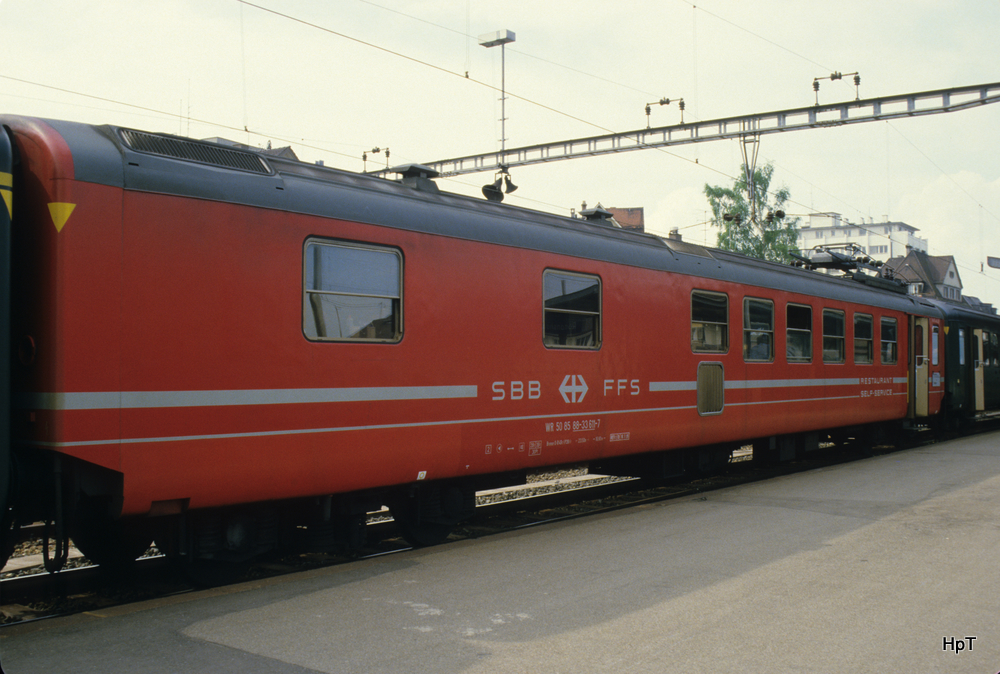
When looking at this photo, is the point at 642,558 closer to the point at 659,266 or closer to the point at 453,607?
the point at 453,607

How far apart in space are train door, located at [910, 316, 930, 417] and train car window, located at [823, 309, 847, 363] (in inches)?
157

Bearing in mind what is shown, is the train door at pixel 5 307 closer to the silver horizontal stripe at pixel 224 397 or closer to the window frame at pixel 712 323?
the silver horizontal stripe at pixel 224 397

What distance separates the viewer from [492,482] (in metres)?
7.91

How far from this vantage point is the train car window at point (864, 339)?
14508mm

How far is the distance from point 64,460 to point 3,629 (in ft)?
3.54

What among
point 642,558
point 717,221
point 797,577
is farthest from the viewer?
point 717,221

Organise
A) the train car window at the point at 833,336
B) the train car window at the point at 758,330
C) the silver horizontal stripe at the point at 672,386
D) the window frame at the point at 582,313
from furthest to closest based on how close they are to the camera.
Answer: the train car window at the point at 833,336 < the train car window at the point at 758,330 < the silver horizontal stripe at the point at 672,386 < the window frame at the point at 582,313

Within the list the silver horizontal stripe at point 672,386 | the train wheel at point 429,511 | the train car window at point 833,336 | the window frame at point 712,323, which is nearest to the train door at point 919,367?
the train car window at point 833,336

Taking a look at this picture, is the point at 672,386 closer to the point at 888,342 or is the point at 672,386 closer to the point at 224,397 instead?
the point at 224,397

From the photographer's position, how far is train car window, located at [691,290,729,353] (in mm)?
10414

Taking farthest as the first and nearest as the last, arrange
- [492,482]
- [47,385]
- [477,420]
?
[492,482] → [477,420] → [47,385]

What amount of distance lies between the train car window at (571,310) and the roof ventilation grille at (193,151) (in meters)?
3.15

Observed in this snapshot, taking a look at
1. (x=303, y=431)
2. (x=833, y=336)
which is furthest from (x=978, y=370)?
(x=303, y=431)

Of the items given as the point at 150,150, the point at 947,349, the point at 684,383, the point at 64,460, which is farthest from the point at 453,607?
the point at 947,349
